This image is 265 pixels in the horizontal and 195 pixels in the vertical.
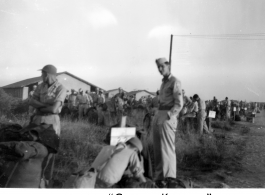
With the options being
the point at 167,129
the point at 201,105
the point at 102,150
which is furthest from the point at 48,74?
the point at 201,105

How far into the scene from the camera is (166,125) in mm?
3580

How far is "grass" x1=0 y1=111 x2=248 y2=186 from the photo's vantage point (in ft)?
14.6

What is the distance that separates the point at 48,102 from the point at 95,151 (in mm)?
1641

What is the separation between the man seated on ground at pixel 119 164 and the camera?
2.84 m

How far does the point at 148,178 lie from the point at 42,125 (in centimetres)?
152

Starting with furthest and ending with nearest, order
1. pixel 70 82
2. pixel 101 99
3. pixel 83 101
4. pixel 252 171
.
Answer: pixel 101 99
pixel 83 101
pixel 252 171
pixel 70 82

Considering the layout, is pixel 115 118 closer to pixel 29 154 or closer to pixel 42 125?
pixel 42 125

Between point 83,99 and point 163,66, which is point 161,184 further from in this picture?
point 83,99

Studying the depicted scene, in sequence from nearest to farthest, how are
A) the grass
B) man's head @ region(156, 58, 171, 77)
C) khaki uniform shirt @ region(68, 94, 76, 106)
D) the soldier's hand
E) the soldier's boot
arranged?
the soldier's hand → the soldier's boot → man's head @ region(156, 58, 171, 77) → the grass → khaki uniform shirt @ region(68, 94, 76, 106)

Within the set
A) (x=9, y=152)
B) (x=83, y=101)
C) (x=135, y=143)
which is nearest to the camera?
(x=9, y=152)

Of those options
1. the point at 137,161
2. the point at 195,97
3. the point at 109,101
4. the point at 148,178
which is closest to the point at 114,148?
the point at 137,161

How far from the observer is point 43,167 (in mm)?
3357

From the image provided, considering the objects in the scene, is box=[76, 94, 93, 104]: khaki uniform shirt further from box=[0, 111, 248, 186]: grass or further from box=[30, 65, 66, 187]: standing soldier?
box=[30, 65, 66, 187]: standing soldier

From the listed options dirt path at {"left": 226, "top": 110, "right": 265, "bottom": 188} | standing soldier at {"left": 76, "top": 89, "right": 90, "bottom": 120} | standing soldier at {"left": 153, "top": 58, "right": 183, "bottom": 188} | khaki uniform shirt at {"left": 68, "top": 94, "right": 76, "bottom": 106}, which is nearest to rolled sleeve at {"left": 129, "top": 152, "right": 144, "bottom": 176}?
standing soldier at {"left": 153, "top": 58, "right": 183, "bottom": 188}
